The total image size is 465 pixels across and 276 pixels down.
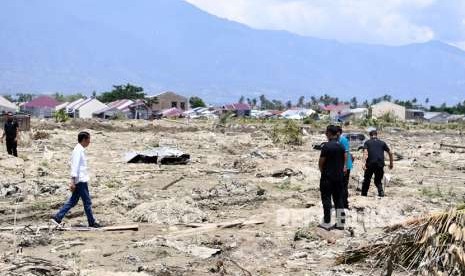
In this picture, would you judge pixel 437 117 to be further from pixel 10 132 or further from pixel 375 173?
pixel 375 173

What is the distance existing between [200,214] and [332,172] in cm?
272

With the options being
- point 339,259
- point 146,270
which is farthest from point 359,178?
point 146,270

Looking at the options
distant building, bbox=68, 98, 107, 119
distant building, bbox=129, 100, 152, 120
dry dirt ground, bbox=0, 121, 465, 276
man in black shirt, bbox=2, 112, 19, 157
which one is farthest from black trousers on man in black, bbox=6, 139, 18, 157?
distant building, bbox=68, 98, 107, 119

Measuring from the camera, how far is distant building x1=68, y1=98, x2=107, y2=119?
306 ft

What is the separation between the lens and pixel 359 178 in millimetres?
17719

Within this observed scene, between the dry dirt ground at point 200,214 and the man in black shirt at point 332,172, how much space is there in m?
0.36

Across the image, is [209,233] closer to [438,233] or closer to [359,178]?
[438,233]

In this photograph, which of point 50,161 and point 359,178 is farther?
point 50,161

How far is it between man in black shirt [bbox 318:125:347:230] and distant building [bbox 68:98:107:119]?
85.4 meters

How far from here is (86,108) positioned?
94.4 meters

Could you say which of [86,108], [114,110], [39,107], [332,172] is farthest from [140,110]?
[332,172]

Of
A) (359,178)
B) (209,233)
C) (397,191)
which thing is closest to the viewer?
(209,233)

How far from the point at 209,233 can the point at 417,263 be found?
388 cm

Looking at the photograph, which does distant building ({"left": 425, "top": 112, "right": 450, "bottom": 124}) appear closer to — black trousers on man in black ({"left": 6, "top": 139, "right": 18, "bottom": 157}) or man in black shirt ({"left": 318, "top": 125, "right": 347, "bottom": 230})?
black trousers on man in black ({"left": 6, "top": 139, "right": 18, "bottom": 157})
